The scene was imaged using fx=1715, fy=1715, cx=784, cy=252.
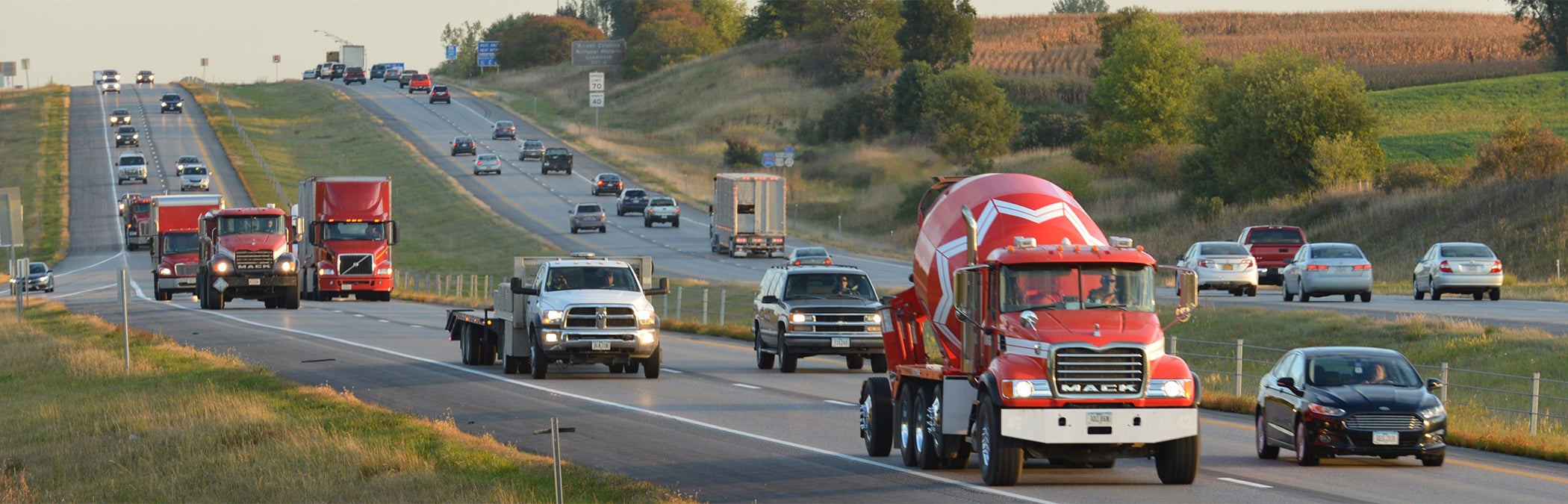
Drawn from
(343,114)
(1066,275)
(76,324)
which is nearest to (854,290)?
(1066,275)

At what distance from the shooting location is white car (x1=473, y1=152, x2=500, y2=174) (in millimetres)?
109125

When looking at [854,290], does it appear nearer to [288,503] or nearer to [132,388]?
[132,388]

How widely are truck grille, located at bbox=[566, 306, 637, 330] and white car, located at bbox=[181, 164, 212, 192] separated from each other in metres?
73.8

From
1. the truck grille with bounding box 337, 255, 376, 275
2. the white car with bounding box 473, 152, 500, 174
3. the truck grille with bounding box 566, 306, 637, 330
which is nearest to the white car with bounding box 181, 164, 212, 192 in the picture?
the white car with bounding box 473, 152, 500, 174

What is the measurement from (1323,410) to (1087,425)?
4033 millimetres

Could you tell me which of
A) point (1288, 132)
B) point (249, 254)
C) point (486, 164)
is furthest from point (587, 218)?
point (1288, 132)

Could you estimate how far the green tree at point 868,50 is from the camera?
15338 centimetres

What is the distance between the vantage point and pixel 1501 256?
188 ft

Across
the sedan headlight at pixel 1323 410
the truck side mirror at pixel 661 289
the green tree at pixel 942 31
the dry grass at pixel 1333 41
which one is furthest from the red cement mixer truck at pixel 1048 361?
the green tree at pixel 942 31

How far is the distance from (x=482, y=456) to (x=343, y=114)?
134222 mm

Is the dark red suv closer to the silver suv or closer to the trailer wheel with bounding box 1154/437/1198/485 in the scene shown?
the silver suv

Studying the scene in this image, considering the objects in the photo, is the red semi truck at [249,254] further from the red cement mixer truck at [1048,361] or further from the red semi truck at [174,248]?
the red cement mixer truck at [1048,361]

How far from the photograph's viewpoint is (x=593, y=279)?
29.3 m

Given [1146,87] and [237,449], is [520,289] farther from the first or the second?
[1146,87]
